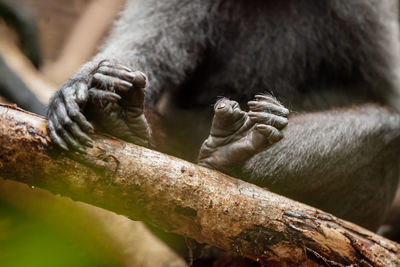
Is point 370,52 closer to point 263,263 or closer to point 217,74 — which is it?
point 217,74

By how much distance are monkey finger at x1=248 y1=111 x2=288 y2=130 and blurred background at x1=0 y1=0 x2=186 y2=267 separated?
798 millimetres

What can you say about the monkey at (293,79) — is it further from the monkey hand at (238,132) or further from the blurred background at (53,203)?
the blurred background at (53,203)

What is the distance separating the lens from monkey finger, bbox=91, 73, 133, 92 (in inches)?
66.0

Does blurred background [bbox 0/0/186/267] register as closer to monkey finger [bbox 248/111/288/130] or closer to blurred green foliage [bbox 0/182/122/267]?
blurred green foliage [bbox 0/182/122/267]

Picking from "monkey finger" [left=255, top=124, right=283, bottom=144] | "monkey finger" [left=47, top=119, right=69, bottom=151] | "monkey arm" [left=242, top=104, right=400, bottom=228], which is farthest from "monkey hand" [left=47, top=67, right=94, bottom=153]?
"monkey arm" [left=242, top=104, right=400, bottom=228]

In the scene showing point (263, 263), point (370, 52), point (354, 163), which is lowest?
point (263, 263)

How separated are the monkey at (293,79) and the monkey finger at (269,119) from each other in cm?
33

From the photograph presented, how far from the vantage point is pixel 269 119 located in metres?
1.81

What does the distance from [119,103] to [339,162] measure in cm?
130

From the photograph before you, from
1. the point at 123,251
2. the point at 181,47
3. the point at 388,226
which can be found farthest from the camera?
the point at 388,226

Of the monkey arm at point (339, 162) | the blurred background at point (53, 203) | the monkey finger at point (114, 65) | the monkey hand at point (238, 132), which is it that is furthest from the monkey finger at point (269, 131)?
the blurred background at point (53, 203)

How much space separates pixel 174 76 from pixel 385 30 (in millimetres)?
1458

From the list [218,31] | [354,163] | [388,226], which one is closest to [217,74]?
[218,31]

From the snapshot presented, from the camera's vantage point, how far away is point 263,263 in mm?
1748
